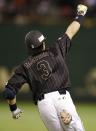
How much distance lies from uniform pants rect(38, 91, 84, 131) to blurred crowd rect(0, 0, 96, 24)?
10.4 meters

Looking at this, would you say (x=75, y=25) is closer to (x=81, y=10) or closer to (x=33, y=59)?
(x=81, y=10)

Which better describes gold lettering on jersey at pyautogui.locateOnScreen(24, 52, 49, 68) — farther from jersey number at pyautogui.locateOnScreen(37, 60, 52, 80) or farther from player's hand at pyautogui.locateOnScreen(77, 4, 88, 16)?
player's hand at pyautogui.locateOnScreen(77, 4, 88, 16)

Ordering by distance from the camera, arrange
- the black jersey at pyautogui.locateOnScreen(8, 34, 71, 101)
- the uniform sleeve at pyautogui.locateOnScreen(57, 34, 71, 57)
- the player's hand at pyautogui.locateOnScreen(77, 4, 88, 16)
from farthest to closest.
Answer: the player's hand at pyautogui.locateOnScreen(77, 4, 88, 16)
the uniform sleeve at pyautogui.locateOnScreen(57, 34, 71, 57)
the black jersey at pyautogui.locateOnScreen(8, 34, 71, 101)

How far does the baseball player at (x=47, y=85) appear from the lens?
37.4 feet

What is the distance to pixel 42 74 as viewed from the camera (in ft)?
38.1

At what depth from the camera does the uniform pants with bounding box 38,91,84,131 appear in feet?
37.3

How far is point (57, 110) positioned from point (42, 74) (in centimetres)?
65

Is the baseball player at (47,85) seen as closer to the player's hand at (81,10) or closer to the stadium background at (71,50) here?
the player's hand at (81,10)

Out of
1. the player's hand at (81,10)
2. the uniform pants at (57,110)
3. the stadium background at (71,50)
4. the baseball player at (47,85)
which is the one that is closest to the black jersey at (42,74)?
the baseball player at (47,85)

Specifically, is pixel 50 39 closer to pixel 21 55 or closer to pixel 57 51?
pixel 21 55

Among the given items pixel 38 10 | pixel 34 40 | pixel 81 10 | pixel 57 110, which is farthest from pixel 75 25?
pixel 38 10

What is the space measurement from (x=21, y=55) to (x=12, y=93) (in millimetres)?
10258

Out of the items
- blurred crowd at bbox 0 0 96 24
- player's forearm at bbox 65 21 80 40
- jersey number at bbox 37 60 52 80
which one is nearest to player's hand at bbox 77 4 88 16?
player's forearm at bbox 65 21 80 40

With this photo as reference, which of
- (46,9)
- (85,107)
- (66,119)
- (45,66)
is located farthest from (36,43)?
(46,9)
